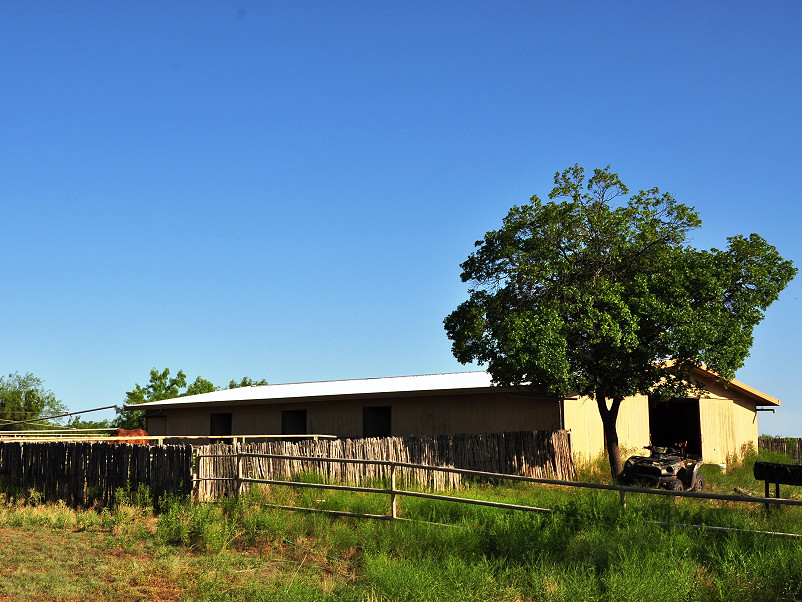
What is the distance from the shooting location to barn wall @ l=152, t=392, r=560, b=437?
2428 cm

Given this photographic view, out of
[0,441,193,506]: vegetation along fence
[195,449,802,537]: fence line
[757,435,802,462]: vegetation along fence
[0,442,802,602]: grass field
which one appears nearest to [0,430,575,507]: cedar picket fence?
[0,441,193,506]: vegetation along fence

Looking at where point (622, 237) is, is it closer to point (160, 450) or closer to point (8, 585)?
point (160, 450)

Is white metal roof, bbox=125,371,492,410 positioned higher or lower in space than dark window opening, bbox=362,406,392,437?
higher

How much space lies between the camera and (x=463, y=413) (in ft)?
84.5

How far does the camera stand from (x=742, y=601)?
327 inches

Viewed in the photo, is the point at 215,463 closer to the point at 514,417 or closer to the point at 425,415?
the point at 514,417

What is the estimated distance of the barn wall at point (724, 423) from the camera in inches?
1091

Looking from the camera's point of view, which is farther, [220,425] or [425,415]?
[220,425]

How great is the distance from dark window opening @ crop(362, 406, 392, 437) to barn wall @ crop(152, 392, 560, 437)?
826 millimetres

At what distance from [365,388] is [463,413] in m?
5.53

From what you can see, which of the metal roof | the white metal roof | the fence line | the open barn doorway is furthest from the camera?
the open barn doorway

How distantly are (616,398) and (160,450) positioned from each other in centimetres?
1265

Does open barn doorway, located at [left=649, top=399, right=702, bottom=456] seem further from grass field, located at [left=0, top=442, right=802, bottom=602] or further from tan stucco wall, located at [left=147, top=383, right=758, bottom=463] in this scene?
grass field, located at [left=0, top=442, right=802, bottom=602]

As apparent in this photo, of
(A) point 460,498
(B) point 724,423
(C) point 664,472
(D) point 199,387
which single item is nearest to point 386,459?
(A) point 460,498
